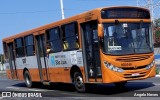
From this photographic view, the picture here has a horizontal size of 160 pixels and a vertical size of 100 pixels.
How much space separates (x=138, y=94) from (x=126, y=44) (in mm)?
1787

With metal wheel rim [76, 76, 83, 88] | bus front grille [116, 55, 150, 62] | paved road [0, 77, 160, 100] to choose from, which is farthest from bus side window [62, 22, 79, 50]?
bus front grille [116, 55, 150, 62]

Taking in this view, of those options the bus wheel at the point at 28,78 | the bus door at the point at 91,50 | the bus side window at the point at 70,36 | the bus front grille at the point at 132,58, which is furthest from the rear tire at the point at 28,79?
the bus front grille at the point at 132,58

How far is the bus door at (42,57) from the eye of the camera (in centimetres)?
1861

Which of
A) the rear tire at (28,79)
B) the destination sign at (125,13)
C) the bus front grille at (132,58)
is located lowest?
the rear tire at (28,79)

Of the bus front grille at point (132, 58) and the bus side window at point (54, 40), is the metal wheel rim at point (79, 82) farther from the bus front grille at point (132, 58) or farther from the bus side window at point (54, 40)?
the bus front grille at point (132, 58)

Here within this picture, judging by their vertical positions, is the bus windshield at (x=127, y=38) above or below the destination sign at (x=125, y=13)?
below

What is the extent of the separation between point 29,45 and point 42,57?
6.04 ft

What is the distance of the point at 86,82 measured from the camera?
48.4 feet

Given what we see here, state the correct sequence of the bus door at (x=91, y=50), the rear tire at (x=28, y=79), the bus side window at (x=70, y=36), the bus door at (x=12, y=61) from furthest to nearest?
the bus door at (x=12, y=61), the rear tire at (x=28, y=79), the bus side window at (x=70, y=36), the bus door at (x=91, y=50)

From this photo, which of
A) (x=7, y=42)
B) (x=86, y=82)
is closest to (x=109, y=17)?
(x=86, y=82)

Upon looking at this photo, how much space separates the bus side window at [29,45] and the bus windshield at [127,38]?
277 inches

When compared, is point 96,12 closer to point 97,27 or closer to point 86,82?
point 97,27

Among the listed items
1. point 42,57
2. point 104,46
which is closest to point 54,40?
point 42,57

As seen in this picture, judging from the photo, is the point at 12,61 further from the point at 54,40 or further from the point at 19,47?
the point at 54,40
